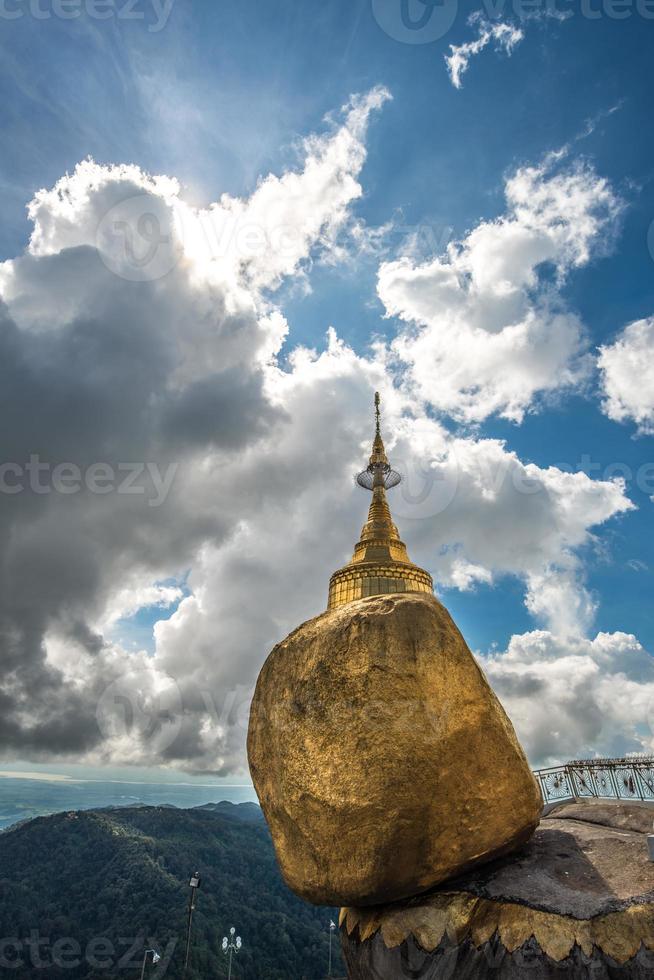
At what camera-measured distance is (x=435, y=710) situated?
12016 mm

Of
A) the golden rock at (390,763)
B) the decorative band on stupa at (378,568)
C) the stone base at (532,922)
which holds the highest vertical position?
the decorative band on stupa at (378,568)

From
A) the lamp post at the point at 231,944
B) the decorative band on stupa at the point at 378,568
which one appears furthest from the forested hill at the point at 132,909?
the decorative band on stupa at the point at 378,568

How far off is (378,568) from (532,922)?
98.0ft

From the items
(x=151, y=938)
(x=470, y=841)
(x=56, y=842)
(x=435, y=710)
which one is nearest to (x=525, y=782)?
(x=470, y=841)

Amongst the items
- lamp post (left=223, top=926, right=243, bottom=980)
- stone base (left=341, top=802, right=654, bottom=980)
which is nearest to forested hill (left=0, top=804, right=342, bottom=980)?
lamp post (left=223, top=926, right=243, bottom=980)

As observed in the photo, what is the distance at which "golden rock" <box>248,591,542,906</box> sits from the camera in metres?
11.5

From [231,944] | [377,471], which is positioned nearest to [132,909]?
[231,944]

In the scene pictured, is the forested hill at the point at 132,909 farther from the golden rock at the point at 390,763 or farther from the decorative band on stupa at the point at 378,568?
the golden rock at the point at 390,763

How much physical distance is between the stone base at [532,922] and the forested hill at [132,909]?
8709 cm

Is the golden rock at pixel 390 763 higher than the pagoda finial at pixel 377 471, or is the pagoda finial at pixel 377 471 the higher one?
the pagoda finial at pixel 377 471

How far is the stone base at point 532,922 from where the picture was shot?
10.0 meters

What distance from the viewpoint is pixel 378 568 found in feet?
133

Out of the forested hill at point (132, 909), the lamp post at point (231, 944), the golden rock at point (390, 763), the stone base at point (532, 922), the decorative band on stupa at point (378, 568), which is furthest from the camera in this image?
the forested hill at point (132, 909)

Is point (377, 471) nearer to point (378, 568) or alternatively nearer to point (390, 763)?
point (378, 568)
